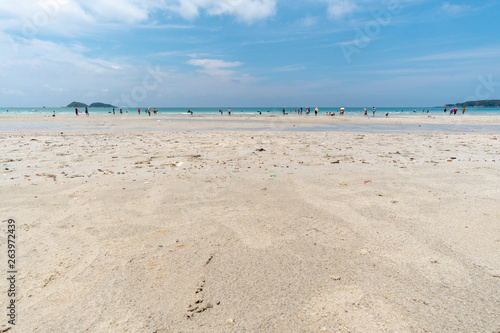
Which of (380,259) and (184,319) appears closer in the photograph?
(184,319)

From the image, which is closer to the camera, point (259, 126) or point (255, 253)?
point (255, 253)

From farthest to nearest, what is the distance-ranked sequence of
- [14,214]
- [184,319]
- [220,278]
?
[14,214] < [220,278] < [184,319]

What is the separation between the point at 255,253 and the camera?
9.90ft

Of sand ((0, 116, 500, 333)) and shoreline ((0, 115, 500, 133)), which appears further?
shoreline ((0, 115, 500, 133))

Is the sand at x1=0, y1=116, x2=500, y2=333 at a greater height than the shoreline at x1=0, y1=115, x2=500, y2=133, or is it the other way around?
the shoreline at x1=0, y1=115, x2=500, y2=133

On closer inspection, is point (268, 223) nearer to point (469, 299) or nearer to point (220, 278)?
point (220, 278)

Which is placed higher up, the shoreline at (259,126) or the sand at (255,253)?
the shoreline at (259,126)

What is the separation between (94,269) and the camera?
2732 millimetres

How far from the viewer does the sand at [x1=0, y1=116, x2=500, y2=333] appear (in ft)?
7.00

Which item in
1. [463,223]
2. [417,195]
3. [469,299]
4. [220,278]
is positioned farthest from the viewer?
[417,195]

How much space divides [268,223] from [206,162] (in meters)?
4.77

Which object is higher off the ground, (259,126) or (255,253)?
(259,126)

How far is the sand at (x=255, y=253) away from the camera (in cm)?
213

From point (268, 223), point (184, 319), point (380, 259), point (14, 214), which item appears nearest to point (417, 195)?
point (380, 259)
